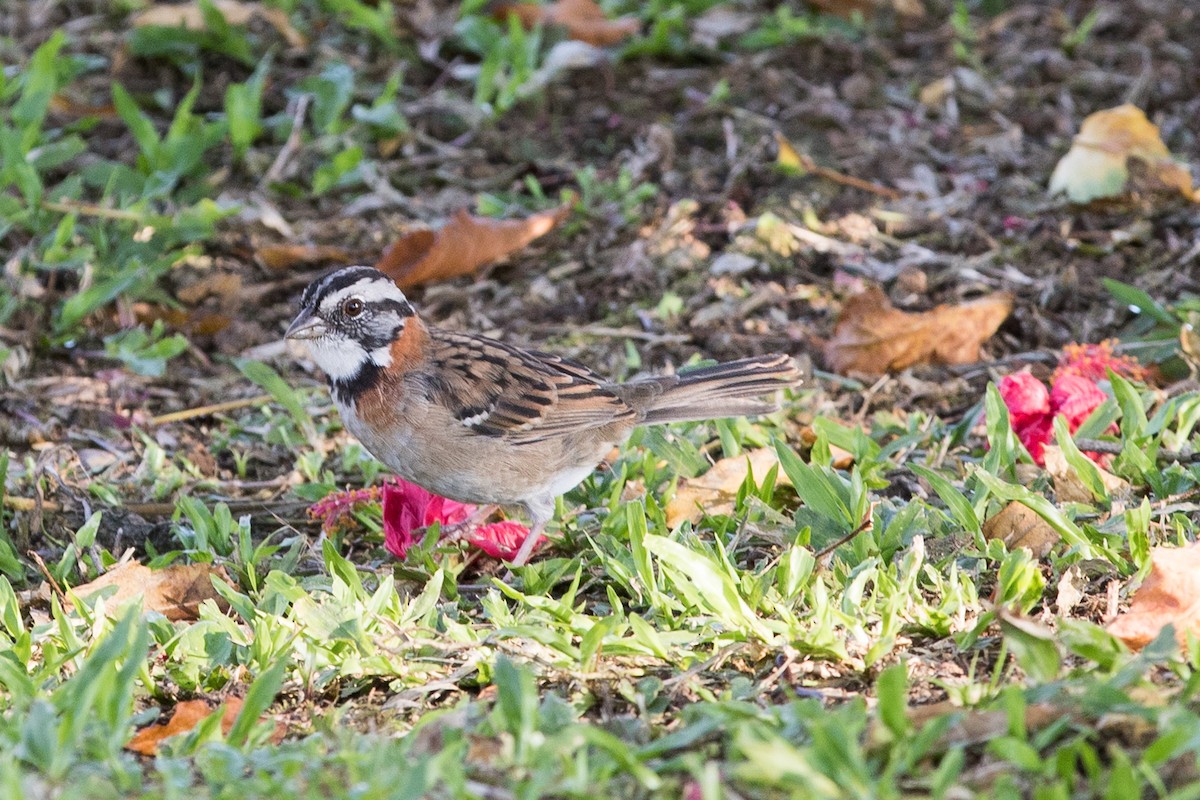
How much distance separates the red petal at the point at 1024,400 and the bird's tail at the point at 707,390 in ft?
2.36

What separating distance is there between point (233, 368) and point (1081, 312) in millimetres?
3643

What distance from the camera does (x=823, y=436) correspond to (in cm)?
516

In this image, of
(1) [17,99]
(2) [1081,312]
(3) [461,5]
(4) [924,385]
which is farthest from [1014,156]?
(1) [17,99]

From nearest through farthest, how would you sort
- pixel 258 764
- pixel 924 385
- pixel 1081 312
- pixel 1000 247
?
1. pixel 258 764
2. pixel 924 385
3. pixel 1081 312
4. pixel 1000 247

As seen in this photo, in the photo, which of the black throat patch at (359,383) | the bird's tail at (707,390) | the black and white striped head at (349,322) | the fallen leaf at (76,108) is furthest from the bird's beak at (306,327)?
the fallen leaf at (76,108)

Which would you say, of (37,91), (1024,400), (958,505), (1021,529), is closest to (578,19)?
(37,91)

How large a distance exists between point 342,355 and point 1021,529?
2297mm

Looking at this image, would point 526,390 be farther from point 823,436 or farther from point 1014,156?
point 1014,156

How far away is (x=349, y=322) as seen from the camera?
16.7 ft

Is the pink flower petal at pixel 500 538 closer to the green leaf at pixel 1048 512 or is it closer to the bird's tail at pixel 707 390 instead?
the bird's tail at pixel 707 390

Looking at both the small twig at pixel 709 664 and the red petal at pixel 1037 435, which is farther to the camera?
the red petal at pixel 1037 435

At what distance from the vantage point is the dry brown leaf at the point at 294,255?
22.7 feet

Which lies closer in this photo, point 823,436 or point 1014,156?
point 823,436

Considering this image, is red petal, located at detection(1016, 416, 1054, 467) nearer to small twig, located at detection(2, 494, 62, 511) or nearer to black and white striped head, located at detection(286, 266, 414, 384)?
black and white striped head, located at detection(286, 266, 414, 384)
